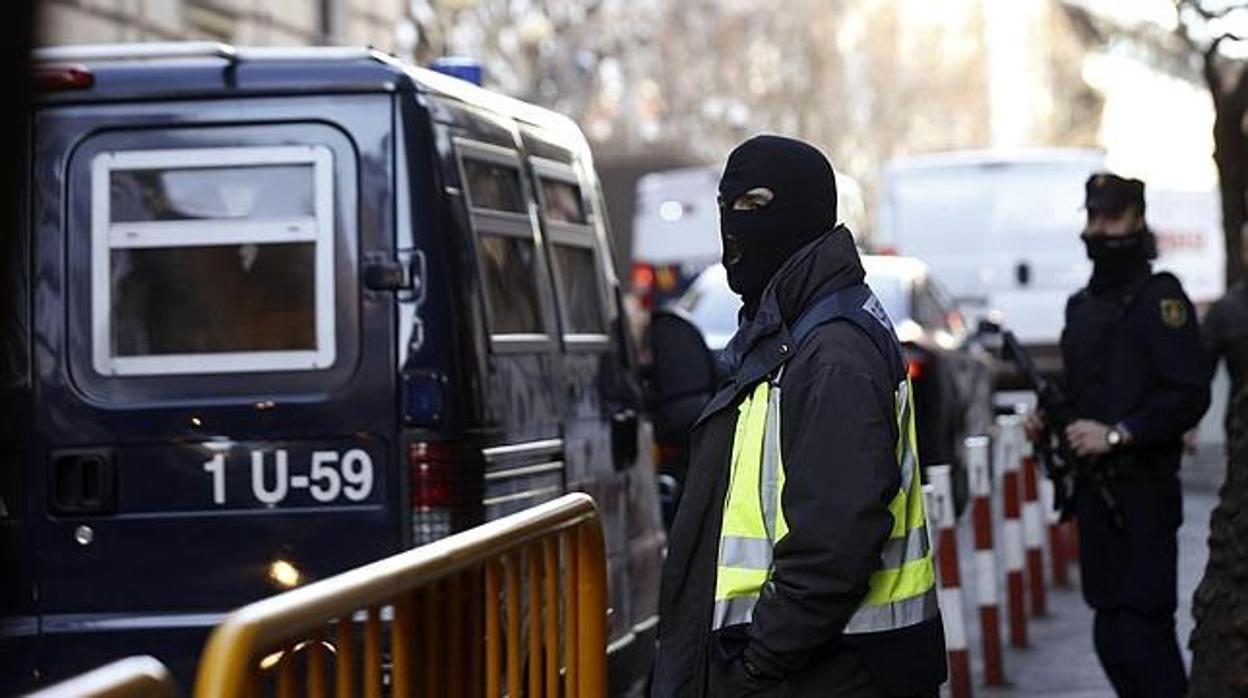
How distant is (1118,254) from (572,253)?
185 cm

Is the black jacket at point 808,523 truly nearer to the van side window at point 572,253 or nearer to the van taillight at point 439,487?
the van taillight at point 439,487

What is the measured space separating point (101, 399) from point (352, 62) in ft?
3.67

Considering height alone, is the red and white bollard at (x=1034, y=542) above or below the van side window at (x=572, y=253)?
below

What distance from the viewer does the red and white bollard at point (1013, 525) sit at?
11.0 m

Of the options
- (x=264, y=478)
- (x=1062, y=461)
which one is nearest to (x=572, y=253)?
(x=1062, y=461)

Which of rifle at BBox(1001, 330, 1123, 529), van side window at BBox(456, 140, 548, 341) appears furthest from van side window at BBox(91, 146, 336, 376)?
rifle at BBox(1001, 330, 1123, 529)

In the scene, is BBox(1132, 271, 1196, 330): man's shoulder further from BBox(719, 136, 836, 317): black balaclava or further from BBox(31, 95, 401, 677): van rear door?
BBox(719, 136, 836, 317): black balaclava

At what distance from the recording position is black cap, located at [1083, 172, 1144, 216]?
7.89 meters

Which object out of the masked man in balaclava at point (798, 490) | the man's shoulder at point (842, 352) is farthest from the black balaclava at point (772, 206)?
the man's shoulder at point (842, 352)

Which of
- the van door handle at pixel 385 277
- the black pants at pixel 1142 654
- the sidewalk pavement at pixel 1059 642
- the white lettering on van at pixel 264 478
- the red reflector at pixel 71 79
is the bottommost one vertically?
the sidewalk pavement at pixel 1059 642

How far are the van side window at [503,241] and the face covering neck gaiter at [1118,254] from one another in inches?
66.0

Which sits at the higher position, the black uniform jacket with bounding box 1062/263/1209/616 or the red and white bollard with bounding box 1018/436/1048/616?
the black uniform jacket with bounding box 1062/263/1209/616

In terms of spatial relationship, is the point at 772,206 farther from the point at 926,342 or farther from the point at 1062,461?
the point at 926,342

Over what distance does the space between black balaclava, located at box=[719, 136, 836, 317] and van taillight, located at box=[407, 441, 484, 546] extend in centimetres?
229
